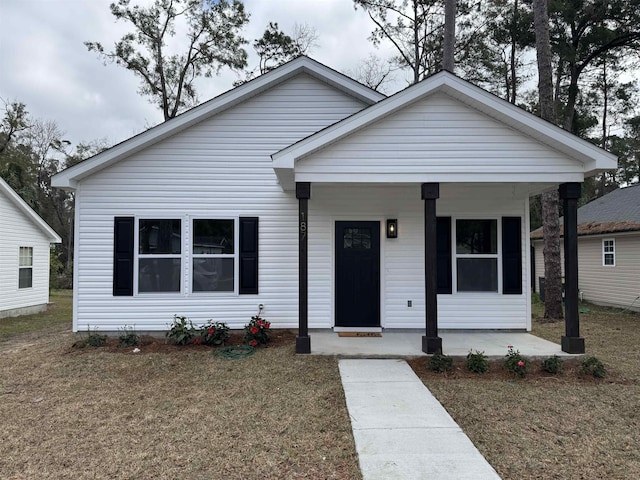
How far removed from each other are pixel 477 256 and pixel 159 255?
19.3 ft

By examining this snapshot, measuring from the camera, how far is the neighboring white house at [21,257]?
1048 centimetres

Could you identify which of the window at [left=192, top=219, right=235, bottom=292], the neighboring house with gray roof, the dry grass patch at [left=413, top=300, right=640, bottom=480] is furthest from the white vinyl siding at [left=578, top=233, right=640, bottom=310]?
the window at [left=192, top=219, right=235, bottom=292]

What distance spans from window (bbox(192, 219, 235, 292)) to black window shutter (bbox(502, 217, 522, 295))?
5053 millimetres

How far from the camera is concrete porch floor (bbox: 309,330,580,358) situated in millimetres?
5543

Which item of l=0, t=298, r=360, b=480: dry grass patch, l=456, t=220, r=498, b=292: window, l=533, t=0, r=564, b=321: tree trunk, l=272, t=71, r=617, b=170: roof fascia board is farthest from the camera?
l=533, t=0, r=564, b=321: tree trunk

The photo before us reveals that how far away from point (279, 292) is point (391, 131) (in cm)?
348

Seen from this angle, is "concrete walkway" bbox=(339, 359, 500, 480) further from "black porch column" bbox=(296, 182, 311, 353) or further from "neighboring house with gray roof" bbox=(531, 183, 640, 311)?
"neighboring house with gray roof" bbox=(531, 183, 640, 311)

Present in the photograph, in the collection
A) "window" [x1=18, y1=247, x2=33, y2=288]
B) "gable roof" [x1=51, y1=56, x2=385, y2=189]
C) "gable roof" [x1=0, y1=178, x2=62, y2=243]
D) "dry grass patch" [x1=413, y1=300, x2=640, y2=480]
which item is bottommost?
"dry grass patch" [x1=413, y1=300, x2=640, y2=480]

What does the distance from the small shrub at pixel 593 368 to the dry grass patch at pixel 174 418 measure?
3288 mm

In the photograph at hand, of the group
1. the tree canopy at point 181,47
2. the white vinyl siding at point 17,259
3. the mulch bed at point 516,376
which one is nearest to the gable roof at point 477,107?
the mulch bed at point 516,376

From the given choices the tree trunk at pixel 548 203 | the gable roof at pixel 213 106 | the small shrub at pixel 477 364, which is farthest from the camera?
the tree trunk at pixel 548 203

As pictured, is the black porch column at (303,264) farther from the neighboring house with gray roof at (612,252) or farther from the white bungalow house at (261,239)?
the neighboring house with gray roof at (612,252)

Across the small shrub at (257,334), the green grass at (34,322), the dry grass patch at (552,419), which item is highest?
the small shrub at (257,334)

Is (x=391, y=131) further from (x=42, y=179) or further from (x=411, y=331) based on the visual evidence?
(x=42, y=179)
